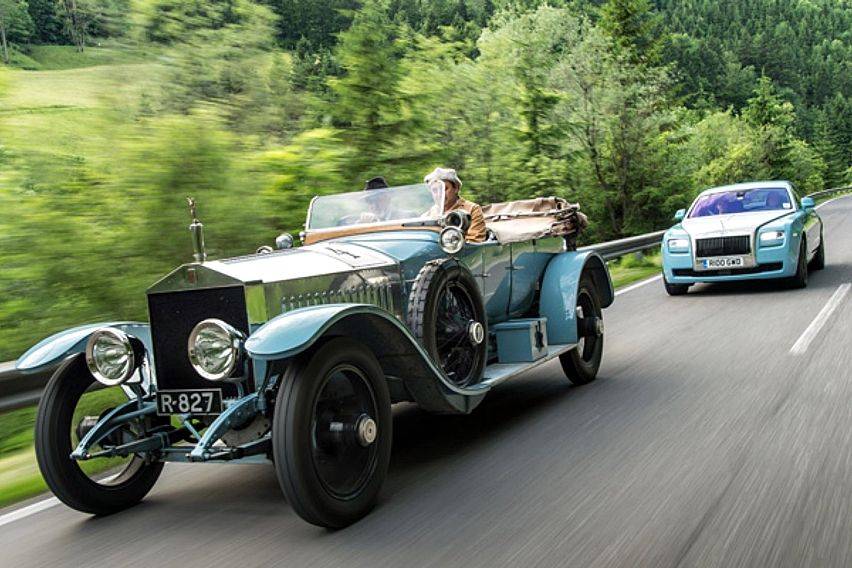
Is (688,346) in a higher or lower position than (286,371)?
lower

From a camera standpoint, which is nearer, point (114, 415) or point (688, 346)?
point (114, 415)

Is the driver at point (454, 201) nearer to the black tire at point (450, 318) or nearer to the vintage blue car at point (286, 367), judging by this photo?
the vintage blue car at point (286, 367)

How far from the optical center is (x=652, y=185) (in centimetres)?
3200

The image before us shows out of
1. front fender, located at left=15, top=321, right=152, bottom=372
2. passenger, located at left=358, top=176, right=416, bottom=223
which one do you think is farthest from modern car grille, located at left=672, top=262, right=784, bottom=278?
front fender, located at left=15, top=321, right=152, bottom=372

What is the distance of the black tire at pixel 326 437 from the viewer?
398cm

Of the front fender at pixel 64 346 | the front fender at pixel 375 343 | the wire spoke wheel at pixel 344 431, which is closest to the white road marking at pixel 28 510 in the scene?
the front fender at pixel 64 346

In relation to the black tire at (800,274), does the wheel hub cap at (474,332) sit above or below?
above

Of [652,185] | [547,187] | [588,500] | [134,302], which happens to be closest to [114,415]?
[588,500]

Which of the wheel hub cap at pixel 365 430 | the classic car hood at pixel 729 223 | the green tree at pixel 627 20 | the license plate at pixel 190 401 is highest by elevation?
the green tree at pixel 627 20

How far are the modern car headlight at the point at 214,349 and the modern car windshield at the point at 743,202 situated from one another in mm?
10557

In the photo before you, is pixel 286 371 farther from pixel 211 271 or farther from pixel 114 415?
pixel 114 415

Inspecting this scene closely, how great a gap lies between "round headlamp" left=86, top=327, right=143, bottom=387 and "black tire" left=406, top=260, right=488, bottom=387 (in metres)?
1.66

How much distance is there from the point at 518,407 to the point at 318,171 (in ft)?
20.5

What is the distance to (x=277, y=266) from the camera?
4914 millimetres
